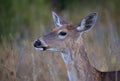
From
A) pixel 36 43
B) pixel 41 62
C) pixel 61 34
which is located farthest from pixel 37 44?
pixel 41 62

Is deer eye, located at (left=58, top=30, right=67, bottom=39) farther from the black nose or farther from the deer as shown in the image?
the black nose

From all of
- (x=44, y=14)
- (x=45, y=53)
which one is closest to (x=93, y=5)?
(x=44, y=14)

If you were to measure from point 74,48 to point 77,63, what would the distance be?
0.20 meters

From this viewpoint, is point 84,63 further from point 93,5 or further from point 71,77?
point 93,5

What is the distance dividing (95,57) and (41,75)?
76cm

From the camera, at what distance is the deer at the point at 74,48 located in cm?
827

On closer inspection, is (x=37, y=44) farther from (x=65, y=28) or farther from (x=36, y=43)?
(x=65, y=28)

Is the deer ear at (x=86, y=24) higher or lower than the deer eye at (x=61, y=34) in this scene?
higher

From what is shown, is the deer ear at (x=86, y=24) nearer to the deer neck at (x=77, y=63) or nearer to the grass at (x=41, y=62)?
the deer neck at (x=77, y=63)

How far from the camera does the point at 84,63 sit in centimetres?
835

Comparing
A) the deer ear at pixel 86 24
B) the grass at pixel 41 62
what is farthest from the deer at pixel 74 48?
the grass at pixel 41 62

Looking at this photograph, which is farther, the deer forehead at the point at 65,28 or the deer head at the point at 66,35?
the deer forehead at the point at 65,28

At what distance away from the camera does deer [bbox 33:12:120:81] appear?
8.27m

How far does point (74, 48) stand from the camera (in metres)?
8.45
